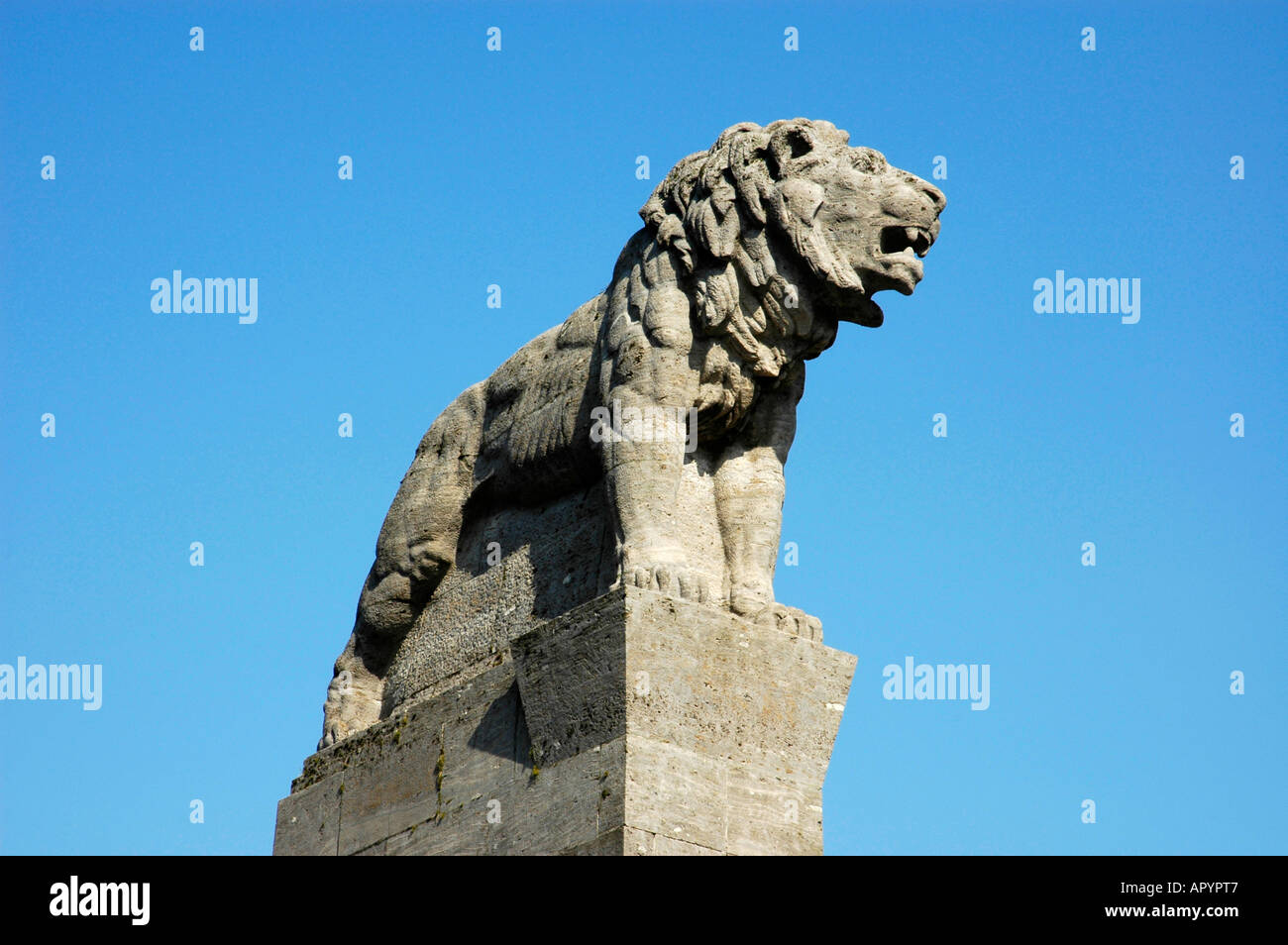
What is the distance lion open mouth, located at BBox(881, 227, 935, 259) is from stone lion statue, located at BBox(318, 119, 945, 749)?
0.01m

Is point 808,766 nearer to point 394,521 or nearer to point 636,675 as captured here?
point 636,675

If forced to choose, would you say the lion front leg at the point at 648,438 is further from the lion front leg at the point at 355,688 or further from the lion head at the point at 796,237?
the lion front leg at the point at 355,688

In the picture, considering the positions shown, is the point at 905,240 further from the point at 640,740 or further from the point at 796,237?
the point at 640,740

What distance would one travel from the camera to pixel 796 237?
51.1 ft

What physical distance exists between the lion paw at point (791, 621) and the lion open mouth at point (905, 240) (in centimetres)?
251

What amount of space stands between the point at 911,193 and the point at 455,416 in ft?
13.8

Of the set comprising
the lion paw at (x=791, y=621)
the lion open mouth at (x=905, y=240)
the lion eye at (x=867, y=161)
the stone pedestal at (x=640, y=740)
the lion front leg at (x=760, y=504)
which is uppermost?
the lion eye at (x=867, y=161)

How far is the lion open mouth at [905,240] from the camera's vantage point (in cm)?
1575

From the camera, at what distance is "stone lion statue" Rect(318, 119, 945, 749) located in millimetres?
15484

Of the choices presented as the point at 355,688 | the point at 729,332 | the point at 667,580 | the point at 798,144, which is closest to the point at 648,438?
the point at 729,332

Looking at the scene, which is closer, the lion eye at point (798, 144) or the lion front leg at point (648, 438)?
the lion front leg at point (648, 438)

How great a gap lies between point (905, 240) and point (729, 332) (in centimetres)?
135

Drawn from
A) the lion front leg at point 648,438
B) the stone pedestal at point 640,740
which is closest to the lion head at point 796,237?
the lion front leg at point 648,438

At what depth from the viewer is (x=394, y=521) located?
1808 cm
